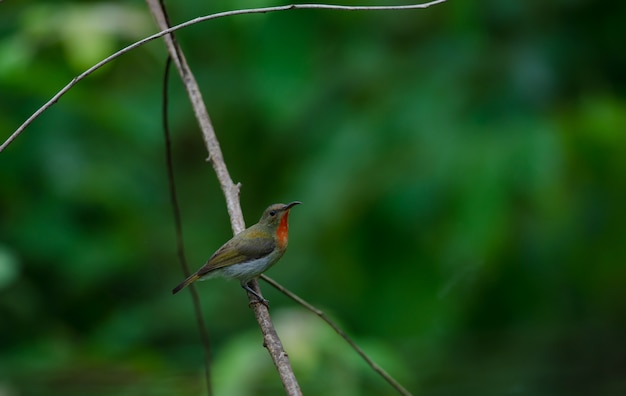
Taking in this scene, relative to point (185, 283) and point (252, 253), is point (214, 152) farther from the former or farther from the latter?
point (185, 283)

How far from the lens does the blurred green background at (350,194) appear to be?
479cm

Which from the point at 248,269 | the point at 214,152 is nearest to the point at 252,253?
the point at 248,269

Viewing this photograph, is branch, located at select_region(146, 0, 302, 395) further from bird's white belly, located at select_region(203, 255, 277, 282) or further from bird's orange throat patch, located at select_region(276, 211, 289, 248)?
bird's orange throat patch, located at select_region(276, 211, 289, 248)

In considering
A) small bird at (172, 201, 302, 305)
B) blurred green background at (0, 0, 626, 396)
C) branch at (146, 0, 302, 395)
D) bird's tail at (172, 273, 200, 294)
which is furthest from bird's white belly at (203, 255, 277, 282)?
branch at (146, 0, 302, 395)

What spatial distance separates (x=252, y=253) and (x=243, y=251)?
0.27ft

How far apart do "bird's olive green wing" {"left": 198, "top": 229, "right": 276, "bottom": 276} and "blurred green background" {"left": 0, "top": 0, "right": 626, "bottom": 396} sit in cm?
36

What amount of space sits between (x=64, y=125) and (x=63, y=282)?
1231 mm

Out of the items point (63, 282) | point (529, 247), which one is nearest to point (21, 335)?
point (63, 282)

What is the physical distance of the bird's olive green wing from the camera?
4297 millimetres

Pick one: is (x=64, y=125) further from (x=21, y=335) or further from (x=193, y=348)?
(x=193, y=348)

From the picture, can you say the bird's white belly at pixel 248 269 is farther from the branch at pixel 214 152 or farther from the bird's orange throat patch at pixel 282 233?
the branch at pixel 214 152

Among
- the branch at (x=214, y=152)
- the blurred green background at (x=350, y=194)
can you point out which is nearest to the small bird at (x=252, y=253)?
the blurred green background at (x=350, y=194)

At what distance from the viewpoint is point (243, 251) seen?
14.3 feet

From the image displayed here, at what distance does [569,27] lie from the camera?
5824mm
